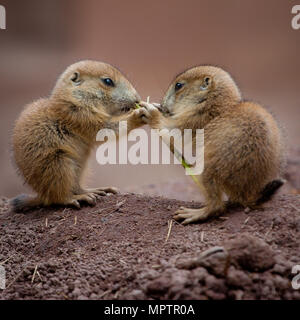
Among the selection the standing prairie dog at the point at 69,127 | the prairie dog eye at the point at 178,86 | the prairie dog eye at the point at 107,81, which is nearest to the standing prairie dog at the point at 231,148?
the prairie dog eye at the point at 178,86

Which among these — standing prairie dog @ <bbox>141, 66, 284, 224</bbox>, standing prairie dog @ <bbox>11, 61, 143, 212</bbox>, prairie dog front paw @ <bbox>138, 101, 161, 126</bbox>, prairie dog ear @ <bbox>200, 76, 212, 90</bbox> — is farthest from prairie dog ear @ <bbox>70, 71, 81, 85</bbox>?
prairie dog ear @ <bbox>200, 76, 212, 90</bbox>

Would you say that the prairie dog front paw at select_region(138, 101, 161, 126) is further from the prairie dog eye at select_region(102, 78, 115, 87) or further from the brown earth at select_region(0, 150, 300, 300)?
the brown earth at select_region(0, 150, 300, 300)

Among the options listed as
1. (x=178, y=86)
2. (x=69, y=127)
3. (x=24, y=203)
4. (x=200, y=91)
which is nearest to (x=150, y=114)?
(x=178, y=86)

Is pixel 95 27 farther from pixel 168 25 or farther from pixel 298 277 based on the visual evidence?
pixel 298 277

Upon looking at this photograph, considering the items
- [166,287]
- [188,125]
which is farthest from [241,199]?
[166,287]

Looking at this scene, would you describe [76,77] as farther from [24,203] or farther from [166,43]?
[166,43]

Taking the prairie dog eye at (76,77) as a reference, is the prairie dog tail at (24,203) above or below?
below

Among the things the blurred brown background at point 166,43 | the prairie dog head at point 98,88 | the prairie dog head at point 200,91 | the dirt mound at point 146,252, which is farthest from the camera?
the blurred brown background at point 166,43

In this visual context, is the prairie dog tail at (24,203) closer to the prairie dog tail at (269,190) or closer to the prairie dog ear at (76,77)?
the prairie dog ear at (76,77)
